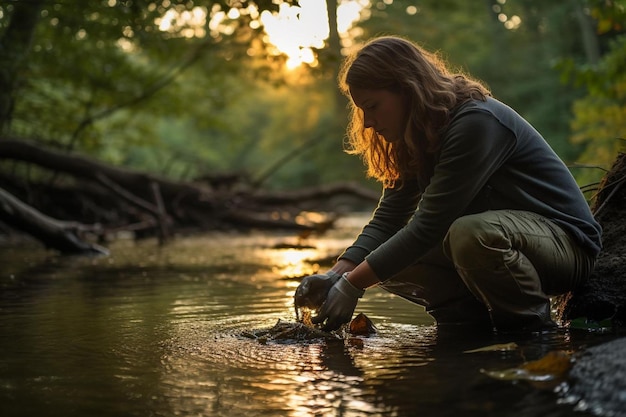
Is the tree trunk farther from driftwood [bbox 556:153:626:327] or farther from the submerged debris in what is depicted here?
driftwood [bbox 556:153:626:327]

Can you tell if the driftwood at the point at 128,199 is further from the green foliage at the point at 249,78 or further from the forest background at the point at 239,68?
the green foliage at the point at 249,78

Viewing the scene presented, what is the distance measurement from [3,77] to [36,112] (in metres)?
3.04

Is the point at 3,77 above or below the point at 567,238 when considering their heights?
above

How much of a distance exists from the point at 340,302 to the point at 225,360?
544mm

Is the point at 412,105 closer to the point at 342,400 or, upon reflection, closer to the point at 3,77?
the point at 342,400

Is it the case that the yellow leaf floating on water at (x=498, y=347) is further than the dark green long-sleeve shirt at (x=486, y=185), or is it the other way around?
the dark green long-sleeve shirt at (x=486, y=185)

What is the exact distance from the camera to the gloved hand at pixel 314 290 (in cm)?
323

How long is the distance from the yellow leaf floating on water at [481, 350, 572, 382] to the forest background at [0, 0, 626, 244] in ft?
4.92

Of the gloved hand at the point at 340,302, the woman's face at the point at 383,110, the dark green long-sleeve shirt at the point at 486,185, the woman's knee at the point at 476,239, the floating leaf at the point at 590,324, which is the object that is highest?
the woman's face at the point at 383,110

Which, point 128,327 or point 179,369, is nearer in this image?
point 179,369

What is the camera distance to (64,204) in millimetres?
10898

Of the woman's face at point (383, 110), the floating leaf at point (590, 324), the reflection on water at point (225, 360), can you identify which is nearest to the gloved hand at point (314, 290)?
the reflection on water at point (225, 360)

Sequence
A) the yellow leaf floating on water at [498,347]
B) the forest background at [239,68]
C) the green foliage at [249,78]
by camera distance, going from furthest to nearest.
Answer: the green foliage at [249,78], the forest background at [239,68], the yellow leaf floating on water at [498,347]

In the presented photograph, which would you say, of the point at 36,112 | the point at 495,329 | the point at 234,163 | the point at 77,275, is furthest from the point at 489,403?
the point at 234,163
